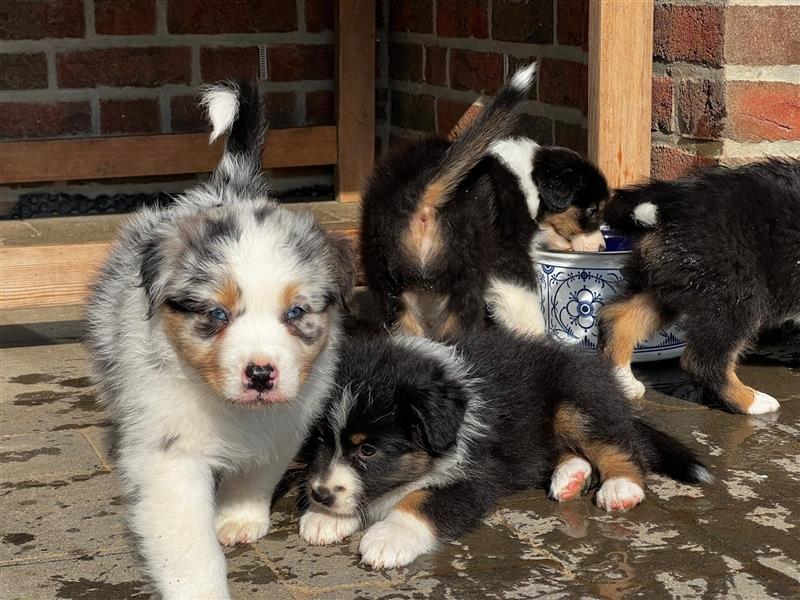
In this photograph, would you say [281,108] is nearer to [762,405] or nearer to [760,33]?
[760,33]

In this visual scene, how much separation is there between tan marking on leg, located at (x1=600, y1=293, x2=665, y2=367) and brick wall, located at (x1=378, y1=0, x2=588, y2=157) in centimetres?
141

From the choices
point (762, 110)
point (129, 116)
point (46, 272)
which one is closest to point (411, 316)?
point (46, 272)

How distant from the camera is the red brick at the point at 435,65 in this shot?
7367 millimetres

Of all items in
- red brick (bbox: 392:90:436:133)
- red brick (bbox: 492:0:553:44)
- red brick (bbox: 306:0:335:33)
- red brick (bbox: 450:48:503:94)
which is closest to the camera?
red brick (bbox: 492:0:553:44)

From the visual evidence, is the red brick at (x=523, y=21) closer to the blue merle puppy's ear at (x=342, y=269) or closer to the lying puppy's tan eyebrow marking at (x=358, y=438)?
the blue merle puppy's ear at (x=342, y=269)

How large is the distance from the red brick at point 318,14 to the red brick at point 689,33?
9.64ft

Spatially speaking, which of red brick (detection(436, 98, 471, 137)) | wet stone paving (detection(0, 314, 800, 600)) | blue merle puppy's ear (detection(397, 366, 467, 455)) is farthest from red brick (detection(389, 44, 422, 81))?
blue merle puppy's ear (detection(397, 366, 467, 455))

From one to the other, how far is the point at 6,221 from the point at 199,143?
1221 millimetres

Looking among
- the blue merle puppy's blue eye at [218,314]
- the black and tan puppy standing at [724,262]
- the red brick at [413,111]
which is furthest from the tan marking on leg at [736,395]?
the red brick at [413,111]

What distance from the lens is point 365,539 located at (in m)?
3.50

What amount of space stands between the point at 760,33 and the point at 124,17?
4.02 m

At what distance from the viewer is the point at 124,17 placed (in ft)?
25.1

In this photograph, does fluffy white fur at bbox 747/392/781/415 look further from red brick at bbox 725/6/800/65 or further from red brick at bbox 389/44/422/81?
red brick at bbox 389/44/422/81

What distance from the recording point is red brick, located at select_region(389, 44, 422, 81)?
25.3 feet
